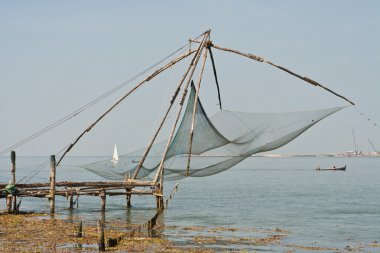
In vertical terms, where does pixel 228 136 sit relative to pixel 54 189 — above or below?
above

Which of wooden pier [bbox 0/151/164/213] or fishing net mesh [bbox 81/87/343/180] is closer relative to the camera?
fishing net mesh [bbox 81/87/343/180]

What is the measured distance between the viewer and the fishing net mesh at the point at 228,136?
18172 mm

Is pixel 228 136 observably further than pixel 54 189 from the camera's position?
No

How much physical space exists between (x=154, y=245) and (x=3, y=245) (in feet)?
13.4

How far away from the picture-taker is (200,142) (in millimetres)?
20328

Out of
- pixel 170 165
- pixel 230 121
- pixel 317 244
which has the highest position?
pixel 230 121

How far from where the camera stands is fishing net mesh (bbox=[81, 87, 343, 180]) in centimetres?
1817

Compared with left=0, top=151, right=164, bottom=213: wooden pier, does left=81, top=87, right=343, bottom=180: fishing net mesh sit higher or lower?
higher

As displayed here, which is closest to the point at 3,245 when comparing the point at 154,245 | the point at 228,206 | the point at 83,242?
the point at 83,242

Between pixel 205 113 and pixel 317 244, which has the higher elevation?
pixel 205 113

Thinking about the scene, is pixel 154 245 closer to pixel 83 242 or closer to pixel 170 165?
pixel 83 242

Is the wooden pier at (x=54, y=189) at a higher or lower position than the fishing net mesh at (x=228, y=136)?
lower

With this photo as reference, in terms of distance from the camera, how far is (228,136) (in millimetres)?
20141

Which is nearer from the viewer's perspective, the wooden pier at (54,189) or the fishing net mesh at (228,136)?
the fishing net mesh at (228,136)
